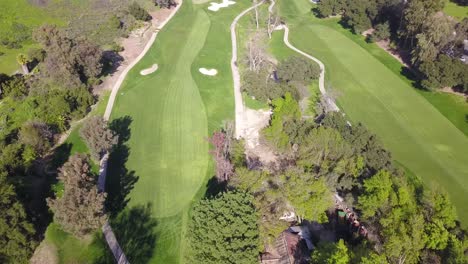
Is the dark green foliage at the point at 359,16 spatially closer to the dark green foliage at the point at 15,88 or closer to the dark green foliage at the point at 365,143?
the dark green foliage at the point at 365,143

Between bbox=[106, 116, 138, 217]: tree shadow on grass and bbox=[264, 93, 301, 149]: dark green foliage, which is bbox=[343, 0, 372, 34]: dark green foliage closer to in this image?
bbox=[264, 93, 301, 149]: dark green foliage

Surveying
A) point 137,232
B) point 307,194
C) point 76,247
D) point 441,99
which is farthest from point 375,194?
point 441,99

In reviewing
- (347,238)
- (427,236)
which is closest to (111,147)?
(347,238)

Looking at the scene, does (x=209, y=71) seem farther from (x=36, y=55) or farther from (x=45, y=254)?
(x=45, y=254)

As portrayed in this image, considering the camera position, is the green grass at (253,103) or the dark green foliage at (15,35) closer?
the green grass at (253,103)

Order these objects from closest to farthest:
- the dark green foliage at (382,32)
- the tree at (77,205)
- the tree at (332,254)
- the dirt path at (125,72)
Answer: the tree at (332,254) → the tree at (77,205) → the dirt path at (125,72) → the dark green foliage at (382,32)

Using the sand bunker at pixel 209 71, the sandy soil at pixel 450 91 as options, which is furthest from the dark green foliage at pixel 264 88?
the sandy soil at pixel 450 91

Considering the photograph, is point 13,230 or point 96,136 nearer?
point 13,230
